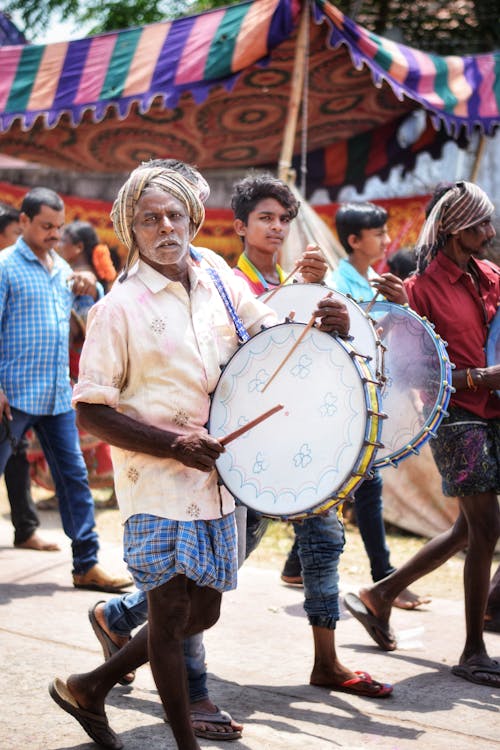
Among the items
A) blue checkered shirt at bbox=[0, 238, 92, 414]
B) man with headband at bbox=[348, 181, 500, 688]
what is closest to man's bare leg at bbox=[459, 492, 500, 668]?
man with headband at bbox=[348, 181, 500, 688]

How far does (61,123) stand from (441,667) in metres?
6.12

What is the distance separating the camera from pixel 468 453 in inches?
165

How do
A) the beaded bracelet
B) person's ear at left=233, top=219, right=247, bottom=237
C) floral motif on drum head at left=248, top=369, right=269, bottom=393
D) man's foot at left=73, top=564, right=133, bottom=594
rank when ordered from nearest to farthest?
1. floral motif on drum head at left=248, top=369, right=269, bottom=393
2. the beaded bracelet
3. person's ear at left=233, top=219, right=247, bottom=237
4. man's foot at left=73, top=564, right=133, bottom=594

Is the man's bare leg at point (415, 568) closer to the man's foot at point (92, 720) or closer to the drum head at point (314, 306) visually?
the drum head at point (314, 306)

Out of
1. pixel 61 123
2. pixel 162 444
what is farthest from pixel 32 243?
pixel 61 123

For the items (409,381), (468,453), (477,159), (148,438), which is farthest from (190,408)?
(477,159)

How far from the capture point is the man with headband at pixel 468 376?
4.16 meters

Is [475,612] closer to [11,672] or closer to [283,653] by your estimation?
[283,653]

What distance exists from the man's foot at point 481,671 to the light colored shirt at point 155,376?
1497 millimetres

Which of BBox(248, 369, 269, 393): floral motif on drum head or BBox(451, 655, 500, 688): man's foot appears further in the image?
BBox(451, 655, 500, 688): man's foot

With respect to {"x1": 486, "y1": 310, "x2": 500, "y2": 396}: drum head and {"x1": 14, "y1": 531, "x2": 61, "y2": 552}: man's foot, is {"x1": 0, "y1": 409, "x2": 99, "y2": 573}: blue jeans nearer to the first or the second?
{"x1": 14, "y1": 531, "x2": 61, "y2": 552}: man's foot

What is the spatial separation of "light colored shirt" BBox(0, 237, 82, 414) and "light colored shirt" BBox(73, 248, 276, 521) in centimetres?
246

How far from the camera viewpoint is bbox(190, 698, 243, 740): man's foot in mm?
3471

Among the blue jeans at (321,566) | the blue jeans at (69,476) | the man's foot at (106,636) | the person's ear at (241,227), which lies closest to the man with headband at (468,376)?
the blue jeans at (321,566)
